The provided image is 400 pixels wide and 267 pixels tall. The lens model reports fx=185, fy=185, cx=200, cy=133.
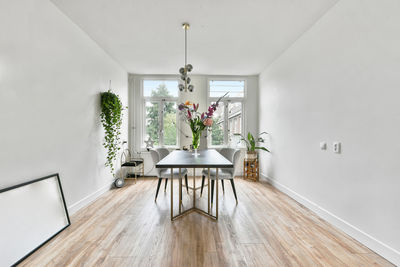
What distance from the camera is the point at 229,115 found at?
5074 millimetres

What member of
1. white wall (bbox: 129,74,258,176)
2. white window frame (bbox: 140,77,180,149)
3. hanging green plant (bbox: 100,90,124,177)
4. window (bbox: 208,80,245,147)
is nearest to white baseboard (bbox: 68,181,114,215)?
hanging green plant (bbox: 100,90,124,177)

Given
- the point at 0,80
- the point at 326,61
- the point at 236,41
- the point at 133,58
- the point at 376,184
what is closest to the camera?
the point at 0,80

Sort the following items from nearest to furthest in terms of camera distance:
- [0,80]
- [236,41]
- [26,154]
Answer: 1. [0,80]
2. [26,154]
3. [236,41]

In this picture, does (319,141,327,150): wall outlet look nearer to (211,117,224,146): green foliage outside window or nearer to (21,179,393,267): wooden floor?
(21,179,393,267): wooden floor

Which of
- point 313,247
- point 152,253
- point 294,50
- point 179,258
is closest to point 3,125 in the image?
point 152,253

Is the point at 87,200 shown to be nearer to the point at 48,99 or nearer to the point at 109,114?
the point at 109,114

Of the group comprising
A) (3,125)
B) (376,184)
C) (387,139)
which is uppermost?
(3,125)

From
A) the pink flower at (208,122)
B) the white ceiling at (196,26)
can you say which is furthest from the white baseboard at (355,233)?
the white ceiling at (196,26)

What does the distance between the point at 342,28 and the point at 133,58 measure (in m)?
3.50

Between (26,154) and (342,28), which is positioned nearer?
(26,154)

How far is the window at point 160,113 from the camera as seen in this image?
4934 millimetres

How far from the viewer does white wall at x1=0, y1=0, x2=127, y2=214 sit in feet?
5.63

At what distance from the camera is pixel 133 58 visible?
12.6 ft

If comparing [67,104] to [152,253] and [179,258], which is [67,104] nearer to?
[152,253]
